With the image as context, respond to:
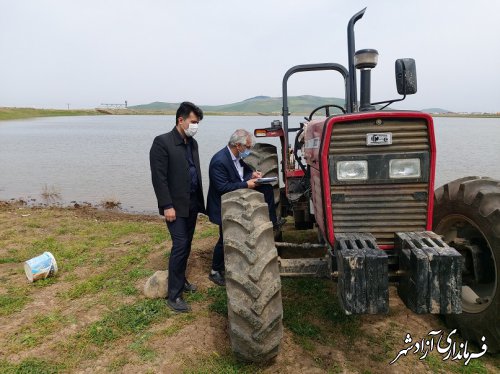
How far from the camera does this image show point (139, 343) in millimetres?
3510

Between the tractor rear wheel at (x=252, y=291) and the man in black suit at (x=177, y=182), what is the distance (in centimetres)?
111

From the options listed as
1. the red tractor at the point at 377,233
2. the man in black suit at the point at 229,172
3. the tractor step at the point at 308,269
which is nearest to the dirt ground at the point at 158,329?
the red tractor at the point at 377,233

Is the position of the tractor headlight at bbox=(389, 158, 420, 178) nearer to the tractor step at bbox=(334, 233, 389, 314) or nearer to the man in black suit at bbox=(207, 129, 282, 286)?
the tractor step at bbox=(334, 233, 389, 314)

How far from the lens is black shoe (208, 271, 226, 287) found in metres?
4.70

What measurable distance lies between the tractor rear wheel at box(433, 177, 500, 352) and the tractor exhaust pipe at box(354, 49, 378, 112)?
3.79 feet

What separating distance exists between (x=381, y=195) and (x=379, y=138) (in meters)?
0.46

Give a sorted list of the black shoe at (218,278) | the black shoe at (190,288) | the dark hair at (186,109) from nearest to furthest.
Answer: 1. the dark hair at (186,109)
2. the black shoe at (190,288)
3. the black shoe at (218,278)

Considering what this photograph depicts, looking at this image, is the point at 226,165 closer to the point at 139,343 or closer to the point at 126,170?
the point at 139,343

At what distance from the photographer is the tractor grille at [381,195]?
3078mm

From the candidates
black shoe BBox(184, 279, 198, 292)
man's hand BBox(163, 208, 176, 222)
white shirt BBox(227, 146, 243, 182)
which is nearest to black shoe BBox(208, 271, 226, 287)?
black shoe BBox(184, 279, 198, 292)

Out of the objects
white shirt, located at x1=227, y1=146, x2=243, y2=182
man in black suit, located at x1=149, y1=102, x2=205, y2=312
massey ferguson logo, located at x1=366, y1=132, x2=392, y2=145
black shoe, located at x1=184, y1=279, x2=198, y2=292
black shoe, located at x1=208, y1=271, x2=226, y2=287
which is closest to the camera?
massey ferguson logo, located at x1=366, y1=132, x2=392, y2=145

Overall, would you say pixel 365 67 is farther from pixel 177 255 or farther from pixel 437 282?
pixel 177 255

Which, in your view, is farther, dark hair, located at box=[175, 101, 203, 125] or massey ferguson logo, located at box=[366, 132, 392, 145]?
dark hair, located at box=[175, 101, 203, 125]

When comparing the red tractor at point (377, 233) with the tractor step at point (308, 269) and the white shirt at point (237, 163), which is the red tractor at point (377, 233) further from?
the white shirt at point (237, 163)
